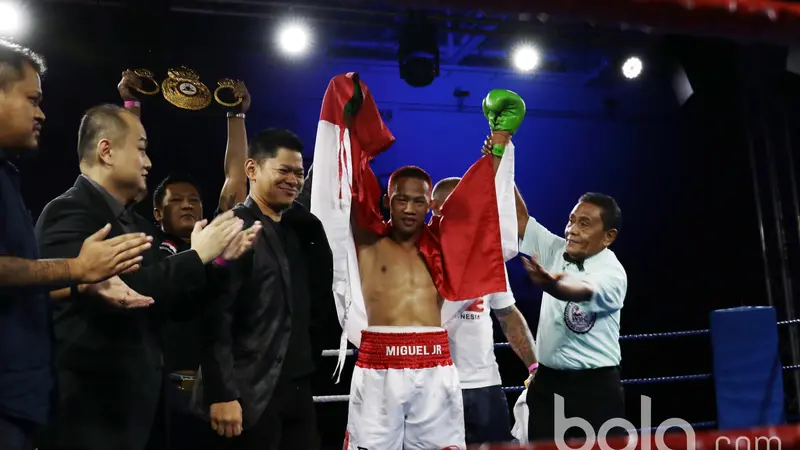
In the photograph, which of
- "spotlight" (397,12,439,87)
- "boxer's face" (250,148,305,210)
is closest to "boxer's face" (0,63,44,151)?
"boxer's face" (250,148,305,210)

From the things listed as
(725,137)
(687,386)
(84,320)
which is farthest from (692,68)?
(84,320)

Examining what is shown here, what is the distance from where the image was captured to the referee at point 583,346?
230cm

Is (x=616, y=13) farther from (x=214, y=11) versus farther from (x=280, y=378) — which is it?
(x=214, y=11)

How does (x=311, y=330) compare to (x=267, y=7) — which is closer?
(x=311, y=330)

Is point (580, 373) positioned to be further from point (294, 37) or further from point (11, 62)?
point (294, 37)

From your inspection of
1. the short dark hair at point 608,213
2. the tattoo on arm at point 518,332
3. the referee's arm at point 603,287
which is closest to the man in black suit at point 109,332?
the referee's arm at point 603,287

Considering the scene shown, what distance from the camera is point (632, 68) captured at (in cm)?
552

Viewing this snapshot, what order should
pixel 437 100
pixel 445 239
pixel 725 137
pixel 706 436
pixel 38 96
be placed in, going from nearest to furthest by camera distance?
pixel 706 436 → pixel 38 96 → pixel 445 239 → pixel 437 100 → pixel 725 137

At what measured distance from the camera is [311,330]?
1.86 m

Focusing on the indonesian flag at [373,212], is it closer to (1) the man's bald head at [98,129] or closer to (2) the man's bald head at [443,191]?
(2) the man's bald head at [443,191]

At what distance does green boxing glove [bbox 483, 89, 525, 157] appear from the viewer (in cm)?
206

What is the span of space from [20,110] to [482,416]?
1.63m

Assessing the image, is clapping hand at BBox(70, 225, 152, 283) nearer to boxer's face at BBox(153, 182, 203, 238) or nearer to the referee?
boxer's face at BBox(153, 182, 203, 238)

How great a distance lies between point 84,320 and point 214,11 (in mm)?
3743
